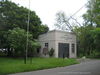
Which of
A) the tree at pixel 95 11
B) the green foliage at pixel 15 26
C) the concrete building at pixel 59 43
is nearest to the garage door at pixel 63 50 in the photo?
the concrete building at pixel 59 43

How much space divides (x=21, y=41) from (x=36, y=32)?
275 inches

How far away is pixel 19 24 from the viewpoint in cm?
Result: 2952

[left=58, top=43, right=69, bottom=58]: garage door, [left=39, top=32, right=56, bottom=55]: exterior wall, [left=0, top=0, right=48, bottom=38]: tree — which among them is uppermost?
[left=0, top=0, right=48, bottom=38]: tree

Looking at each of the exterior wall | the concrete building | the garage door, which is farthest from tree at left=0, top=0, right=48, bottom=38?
the garage door

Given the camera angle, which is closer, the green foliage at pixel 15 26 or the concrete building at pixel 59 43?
the green foliage at pixel 15 26

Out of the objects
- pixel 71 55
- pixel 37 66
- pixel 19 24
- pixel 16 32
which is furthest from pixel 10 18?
pixel 37 66

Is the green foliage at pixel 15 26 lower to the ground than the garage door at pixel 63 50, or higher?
higher

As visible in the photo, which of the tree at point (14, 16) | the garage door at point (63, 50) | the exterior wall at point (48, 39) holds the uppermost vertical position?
the tree at point (14, 16)

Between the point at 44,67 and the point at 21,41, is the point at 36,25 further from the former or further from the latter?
the point at 44,67

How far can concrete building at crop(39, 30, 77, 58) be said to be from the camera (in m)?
28.1

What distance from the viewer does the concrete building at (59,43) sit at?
28.1 meters

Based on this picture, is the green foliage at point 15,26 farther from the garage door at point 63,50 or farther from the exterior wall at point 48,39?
the garage door at point 63,50

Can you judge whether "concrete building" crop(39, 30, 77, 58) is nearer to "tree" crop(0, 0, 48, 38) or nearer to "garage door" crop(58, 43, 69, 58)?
"garage door" crop(58, 43, 69, 58)

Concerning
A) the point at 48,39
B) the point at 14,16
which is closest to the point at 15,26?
the point at 14,16
